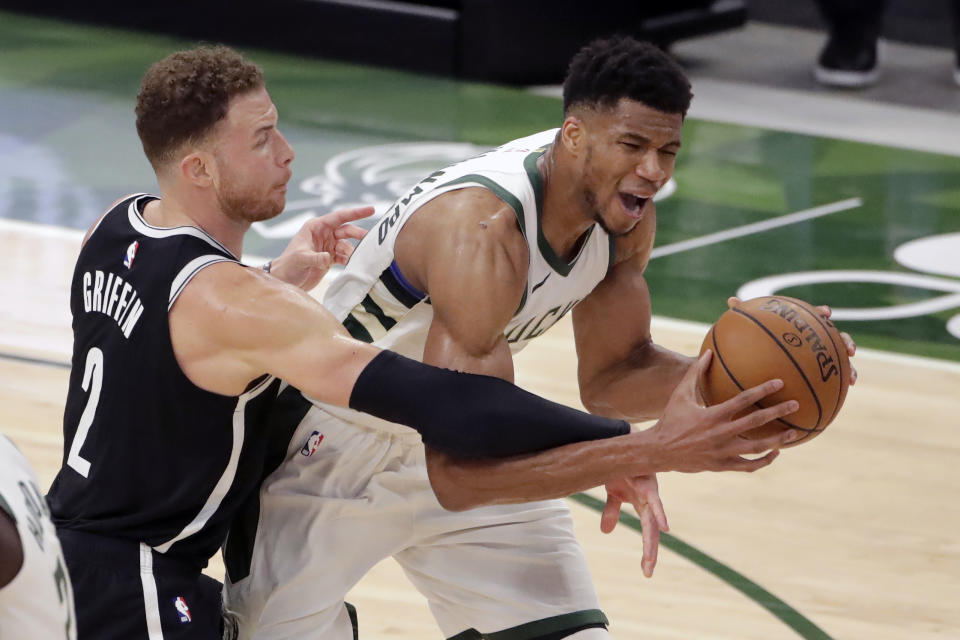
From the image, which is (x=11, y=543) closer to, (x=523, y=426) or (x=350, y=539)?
(x=523, y=426)

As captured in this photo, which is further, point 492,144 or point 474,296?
point 492,144

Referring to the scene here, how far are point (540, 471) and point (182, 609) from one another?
0.88m

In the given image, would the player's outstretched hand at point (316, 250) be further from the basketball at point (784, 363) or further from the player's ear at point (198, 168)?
the basketball at point (784, 363)

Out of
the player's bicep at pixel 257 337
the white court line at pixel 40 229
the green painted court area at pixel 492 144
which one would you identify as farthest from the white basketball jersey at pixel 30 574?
the white court line at pixel 40 229

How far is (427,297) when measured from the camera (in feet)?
12.0

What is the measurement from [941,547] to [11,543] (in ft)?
13.0

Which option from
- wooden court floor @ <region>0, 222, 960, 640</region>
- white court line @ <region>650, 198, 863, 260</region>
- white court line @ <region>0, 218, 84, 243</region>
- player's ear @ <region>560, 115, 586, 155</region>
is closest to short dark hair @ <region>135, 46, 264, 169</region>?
player's ear @ <region>560, 115, 586, 155</region>

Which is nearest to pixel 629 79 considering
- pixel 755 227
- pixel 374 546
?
pixel 374 546

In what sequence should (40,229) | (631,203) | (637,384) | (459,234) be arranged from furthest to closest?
(40,229) < (637,384) < (631,203) < (459,234)

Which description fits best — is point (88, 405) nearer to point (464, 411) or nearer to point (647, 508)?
point (464, 411)

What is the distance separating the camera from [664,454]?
313cm

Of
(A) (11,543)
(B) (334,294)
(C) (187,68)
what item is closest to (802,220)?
(B) (334,294)

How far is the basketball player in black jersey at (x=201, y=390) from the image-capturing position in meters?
3.14

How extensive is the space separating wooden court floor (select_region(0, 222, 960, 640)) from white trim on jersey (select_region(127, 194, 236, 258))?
1.82m
